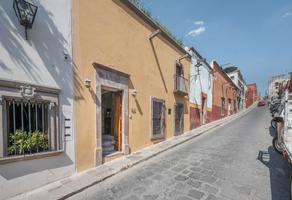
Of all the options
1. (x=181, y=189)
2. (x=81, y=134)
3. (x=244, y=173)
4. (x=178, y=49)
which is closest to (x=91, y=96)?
(x=81, y=134)

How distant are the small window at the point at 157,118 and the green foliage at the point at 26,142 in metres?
5.32

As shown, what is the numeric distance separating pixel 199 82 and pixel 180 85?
4.46 metres

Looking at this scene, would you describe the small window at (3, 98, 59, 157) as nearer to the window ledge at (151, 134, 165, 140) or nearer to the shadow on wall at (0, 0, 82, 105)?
the shadow on wall at (0, 0, 82, 105)

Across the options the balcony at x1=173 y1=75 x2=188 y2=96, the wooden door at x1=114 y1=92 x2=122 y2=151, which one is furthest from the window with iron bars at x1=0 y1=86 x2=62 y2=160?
the balcony at x1=173 y1=75 x2=188 y2=96

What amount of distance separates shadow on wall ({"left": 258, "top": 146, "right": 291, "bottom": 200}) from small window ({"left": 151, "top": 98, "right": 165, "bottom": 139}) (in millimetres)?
4436

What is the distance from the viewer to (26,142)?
4.18 meters

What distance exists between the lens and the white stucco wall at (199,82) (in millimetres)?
14411

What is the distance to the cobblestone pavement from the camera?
13.5 feet

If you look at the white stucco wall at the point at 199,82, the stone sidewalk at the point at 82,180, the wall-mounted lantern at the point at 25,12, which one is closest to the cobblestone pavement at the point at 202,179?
the stone sidewalk at the point at 82,180

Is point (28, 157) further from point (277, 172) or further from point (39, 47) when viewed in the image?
point (277, 172)

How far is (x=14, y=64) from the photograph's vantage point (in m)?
3.98

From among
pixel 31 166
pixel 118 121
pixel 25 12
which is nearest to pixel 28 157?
pixel 31 166

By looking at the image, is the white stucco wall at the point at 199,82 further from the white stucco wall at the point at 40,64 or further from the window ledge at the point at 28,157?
the window ledge at the point at 28,157

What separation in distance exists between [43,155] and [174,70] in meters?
8.74
